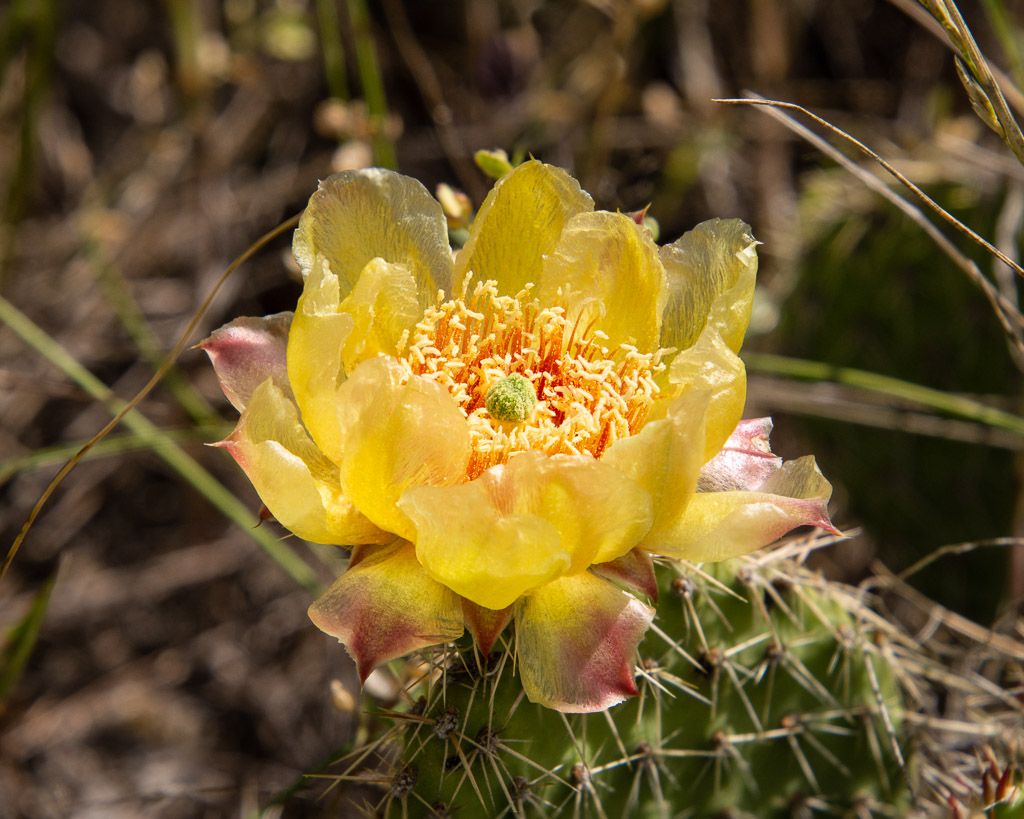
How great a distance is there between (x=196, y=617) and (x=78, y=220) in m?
0.86

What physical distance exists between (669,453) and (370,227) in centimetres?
37

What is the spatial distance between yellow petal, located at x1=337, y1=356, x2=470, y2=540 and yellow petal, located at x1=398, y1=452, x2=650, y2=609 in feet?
0.16

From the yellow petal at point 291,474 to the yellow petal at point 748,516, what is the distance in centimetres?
25

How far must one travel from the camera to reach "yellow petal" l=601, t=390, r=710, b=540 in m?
0.86

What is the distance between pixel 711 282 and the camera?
1016 millimetres

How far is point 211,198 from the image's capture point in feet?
7.97

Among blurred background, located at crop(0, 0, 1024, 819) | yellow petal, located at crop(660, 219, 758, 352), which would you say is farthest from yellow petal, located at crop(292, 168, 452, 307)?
blurred background, located at crop(0, 0, 1024, 819)

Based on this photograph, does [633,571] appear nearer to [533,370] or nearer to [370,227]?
[533,370]

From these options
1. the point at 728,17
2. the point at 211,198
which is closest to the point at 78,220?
the point at 211,198

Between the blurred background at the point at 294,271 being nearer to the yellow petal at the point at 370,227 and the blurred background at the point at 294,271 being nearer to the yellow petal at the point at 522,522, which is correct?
the yellow petal at the point at 370,227

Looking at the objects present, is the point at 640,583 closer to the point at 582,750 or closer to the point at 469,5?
the point at 582,750

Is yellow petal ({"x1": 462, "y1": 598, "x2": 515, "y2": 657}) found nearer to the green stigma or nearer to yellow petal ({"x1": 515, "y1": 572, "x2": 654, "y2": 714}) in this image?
yellow petal ({"x1": 515, "y1": 572, "x2": 654, "y2": 714})

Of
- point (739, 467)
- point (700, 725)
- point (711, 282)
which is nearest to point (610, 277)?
point (711, 282)

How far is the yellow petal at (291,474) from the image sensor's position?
33.9 inches
